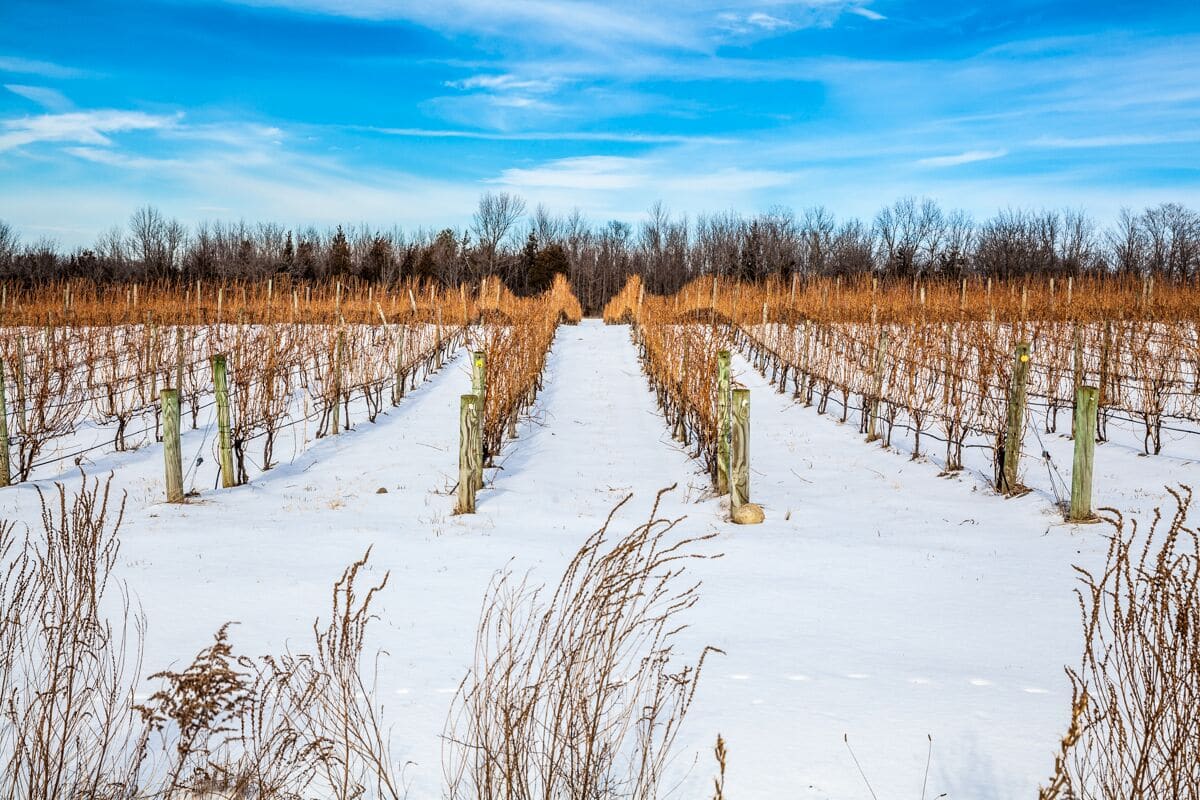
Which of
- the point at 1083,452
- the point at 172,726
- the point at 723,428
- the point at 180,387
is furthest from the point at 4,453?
the point at 1083,452

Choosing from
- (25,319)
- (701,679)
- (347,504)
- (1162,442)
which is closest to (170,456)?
(347,504)

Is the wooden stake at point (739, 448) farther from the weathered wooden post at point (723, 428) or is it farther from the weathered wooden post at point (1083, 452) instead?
the weathered wooden post at point (1083, 452)

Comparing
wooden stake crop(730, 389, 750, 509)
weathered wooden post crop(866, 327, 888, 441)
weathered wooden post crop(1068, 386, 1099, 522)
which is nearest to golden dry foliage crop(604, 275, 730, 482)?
wooden stake crop(730, 389, 750, 509)

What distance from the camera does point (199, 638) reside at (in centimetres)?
387

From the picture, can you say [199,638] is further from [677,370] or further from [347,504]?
[677,370]

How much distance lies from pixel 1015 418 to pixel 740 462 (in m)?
2.31

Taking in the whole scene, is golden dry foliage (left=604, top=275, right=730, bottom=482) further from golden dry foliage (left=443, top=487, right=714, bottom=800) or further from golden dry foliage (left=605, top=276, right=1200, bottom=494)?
golden dry foliage (left=443, top=487, right=714, bottom=800)

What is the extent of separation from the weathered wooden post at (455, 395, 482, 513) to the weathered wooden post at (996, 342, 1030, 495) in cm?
435

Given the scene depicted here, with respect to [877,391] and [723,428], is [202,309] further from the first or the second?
[723,428]

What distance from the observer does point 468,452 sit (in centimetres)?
664

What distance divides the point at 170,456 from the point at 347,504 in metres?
1.45

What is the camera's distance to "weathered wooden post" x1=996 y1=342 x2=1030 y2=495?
655cm

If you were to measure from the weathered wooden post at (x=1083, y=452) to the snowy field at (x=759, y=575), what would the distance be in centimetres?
18

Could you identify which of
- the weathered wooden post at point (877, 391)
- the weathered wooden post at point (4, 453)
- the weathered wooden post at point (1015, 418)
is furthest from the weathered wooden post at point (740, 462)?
the weathered wooden post at point (4, 453)
